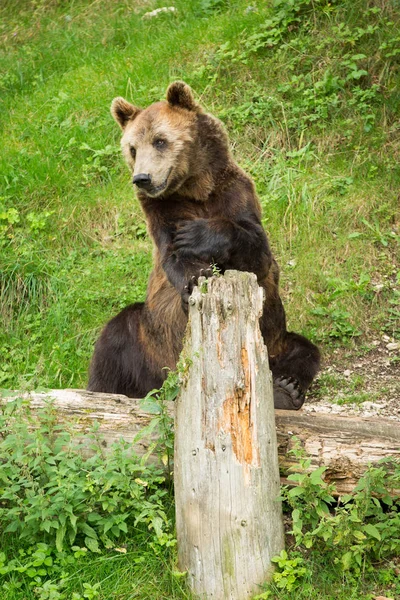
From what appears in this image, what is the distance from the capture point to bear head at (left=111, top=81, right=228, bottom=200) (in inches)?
248

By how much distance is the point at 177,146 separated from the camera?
21.0ft

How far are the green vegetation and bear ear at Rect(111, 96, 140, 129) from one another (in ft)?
6.51

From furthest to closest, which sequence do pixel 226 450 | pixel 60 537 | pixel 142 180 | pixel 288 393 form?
pixel 288 393 → pixel 142 180 → pixel 60 537 → pixel 226 450

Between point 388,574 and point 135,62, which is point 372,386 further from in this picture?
point 135,62

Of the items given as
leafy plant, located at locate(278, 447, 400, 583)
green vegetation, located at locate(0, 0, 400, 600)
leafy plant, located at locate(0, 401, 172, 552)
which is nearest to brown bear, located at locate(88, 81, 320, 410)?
green vegetation, located at locate(0, 0, 400, 600)

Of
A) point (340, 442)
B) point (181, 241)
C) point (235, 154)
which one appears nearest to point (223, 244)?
point (181, 241)

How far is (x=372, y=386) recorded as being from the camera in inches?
281

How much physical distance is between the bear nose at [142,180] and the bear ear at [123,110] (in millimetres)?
916

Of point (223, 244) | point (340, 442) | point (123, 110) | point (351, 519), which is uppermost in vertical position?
point (123, 110)

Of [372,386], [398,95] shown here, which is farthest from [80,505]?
[398,95]

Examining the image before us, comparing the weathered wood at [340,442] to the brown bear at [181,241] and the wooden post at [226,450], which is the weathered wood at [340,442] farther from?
the brown bear at [181,241]

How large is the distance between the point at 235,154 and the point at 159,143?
10.3ft

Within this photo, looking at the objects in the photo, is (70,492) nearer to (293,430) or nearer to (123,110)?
(293,430)

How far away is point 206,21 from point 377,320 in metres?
4.93
